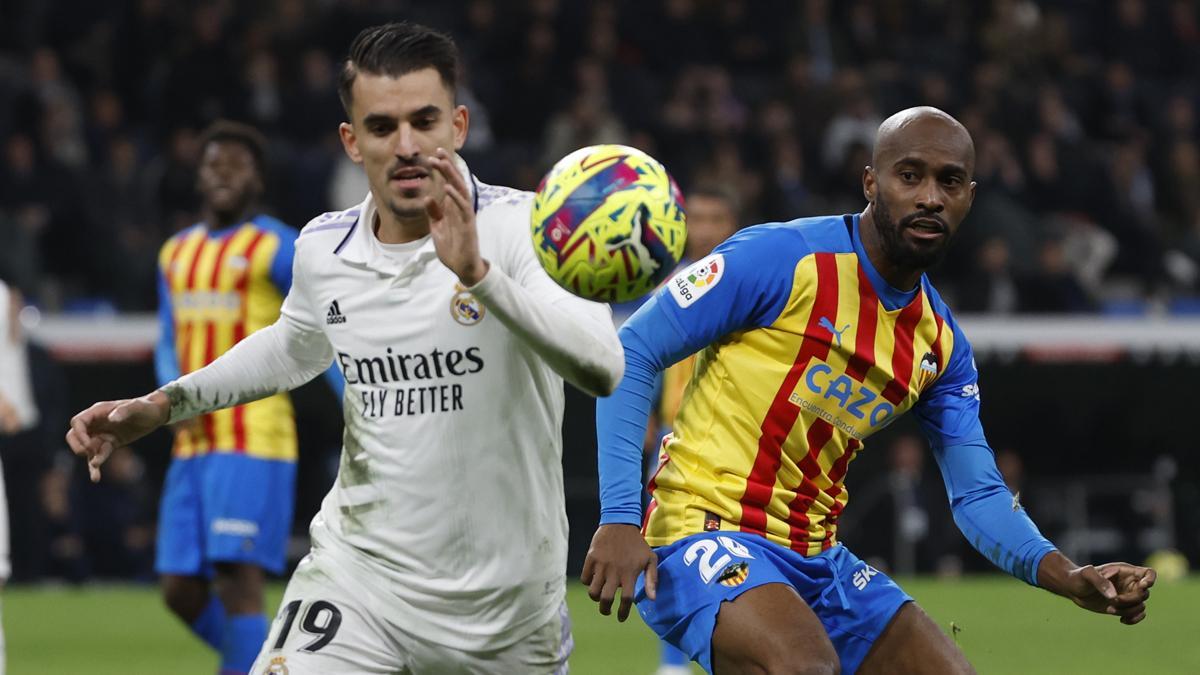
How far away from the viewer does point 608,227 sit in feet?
13.2

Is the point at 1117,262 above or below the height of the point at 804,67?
below

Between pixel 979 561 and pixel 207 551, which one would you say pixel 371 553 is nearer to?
pixel 207 551

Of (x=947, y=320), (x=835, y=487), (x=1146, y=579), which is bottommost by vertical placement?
(x=1146, y=579)

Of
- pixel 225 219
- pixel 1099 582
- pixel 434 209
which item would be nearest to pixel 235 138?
pixel 225 219

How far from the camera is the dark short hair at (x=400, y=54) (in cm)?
438

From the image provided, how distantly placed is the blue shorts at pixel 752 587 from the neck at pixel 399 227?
1029 millimetres

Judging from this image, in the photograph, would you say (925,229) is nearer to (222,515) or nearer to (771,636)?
(771,636)

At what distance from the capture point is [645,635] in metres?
11.5

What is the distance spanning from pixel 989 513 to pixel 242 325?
13.1 ft

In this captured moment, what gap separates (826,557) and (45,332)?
10.2 m

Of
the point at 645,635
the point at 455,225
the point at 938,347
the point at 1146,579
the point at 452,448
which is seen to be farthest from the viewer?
the point at 645,635

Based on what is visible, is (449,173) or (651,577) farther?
(651,577)

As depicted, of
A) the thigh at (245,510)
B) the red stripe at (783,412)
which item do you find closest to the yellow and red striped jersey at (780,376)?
the red stripe at (783,412)

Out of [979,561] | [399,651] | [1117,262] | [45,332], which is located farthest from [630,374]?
[1117,262]
